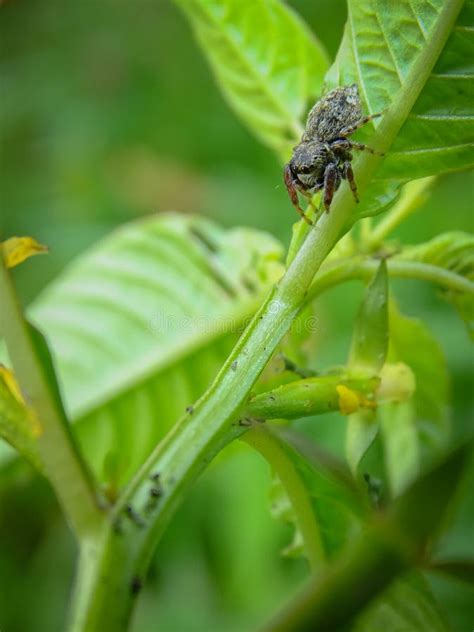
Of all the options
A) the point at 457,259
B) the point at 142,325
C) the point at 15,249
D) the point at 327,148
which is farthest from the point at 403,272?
the point at 142,325

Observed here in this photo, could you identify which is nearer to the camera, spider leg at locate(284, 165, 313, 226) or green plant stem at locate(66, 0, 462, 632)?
green plant stem at locate(66, 0, 462, 632)

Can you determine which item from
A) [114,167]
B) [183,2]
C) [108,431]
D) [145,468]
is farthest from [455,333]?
[114,167]

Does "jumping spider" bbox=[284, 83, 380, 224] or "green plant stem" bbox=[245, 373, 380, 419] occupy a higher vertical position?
"jumping spider" bbox=[284, 83, 380, 224]

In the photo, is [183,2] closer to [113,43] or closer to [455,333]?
[455,333]

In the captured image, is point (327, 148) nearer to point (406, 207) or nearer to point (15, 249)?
point (406, 207)

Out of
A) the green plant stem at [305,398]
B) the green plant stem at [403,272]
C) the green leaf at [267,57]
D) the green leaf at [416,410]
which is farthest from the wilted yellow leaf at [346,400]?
the green leaf at [267,57]

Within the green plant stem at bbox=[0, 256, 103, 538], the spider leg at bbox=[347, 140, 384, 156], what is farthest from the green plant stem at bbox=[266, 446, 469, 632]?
the spider leg at bbox=[347, 140, 384, 156]

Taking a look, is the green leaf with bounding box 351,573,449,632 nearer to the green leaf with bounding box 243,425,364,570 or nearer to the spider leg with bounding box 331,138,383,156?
the green leaf with bounding box 243,425,364,570
